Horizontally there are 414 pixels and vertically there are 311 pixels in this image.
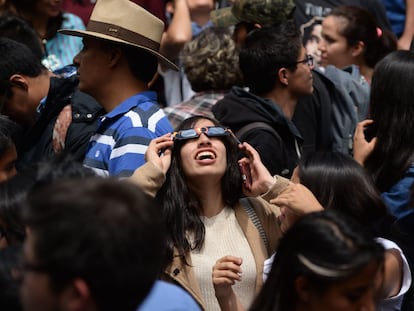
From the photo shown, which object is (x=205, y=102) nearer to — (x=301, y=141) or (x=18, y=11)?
(x=301, y=141)

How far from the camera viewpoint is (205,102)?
230 inches

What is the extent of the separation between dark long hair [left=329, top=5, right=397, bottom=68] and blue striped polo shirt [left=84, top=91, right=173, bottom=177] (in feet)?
8.32

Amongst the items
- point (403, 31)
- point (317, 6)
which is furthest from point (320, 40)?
point (403, 31)

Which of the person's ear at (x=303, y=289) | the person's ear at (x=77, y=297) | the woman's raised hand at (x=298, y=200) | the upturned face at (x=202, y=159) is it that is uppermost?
the person's ear at (x=77, y=297)

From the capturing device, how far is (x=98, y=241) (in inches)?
89.4

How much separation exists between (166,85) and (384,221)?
9.40ft

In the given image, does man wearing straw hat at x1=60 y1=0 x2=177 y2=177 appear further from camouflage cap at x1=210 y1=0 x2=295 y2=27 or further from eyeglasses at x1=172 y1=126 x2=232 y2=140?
camouflage cap at x1=210 y1=0 x2=295 y2=27

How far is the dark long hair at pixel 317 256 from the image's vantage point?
9.38 feet

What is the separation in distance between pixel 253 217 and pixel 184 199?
1.08 ft

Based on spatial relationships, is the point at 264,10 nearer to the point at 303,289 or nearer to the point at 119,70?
the point at 119,70

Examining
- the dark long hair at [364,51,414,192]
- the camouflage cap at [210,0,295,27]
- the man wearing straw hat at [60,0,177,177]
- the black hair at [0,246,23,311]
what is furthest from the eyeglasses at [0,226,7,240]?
the camouflage cap at [210,0,295,27]

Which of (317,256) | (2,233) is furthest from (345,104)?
(317,256)

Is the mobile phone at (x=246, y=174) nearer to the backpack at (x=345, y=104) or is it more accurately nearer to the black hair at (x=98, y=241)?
the backpack at (x=345, y=104)

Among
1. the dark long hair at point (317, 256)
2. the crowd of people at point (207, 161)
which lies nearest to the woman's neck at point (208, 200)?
the crowd of people at point (207, 161)
